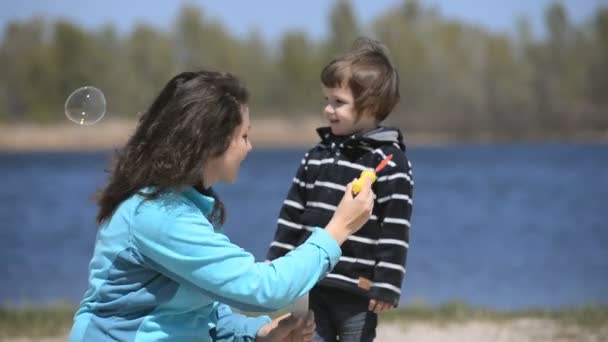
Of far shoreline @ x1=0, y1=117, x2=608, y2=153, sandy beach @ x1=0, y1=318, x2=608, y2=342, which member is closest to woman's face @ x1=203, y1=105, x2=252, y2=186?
sandy beach @ x1=0, y1=318, x2=608, y2=342

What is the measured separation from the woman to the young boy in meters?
1.08

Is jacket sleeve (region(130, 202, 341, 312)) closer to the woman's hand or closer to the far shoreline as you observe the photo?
the woman's hand

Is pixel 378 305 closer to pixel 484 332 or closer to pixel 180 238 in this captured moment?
pixel 180 238

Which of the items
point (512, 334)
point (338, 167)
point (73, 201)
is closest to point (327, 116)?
point (338, 167)

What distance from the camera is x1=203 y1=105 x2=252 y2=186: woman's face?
7.14ft

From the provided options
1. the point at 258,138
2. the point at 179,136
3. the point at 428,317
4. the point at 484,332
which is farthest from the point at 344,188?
the point at 258,138

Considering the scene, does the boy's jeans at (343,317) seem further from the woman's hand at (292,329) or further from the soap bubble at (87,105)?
the soap bubble at (87,105)

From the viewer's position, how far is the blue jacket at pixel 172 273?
206cm

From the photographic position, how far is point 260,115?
198 ft

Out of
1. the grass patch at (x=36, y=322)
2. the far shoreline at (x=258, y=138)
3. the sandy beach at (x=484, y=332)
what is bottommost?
the grass patch at (x=36, y=322)

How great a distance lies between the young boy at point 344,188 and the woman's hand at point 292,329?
924 mm

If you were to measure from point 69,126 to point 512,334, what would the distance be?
174 feet

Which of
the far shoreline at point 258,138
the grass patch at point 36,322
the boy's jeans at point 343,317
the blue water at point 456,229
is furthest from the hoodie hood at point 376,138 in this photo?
the far shoreline at point 258,138

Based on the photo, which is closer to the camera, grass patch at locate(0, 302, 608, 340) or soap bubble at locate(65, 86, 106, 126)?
soap bubble at locate(65, 86, 106, 126)
